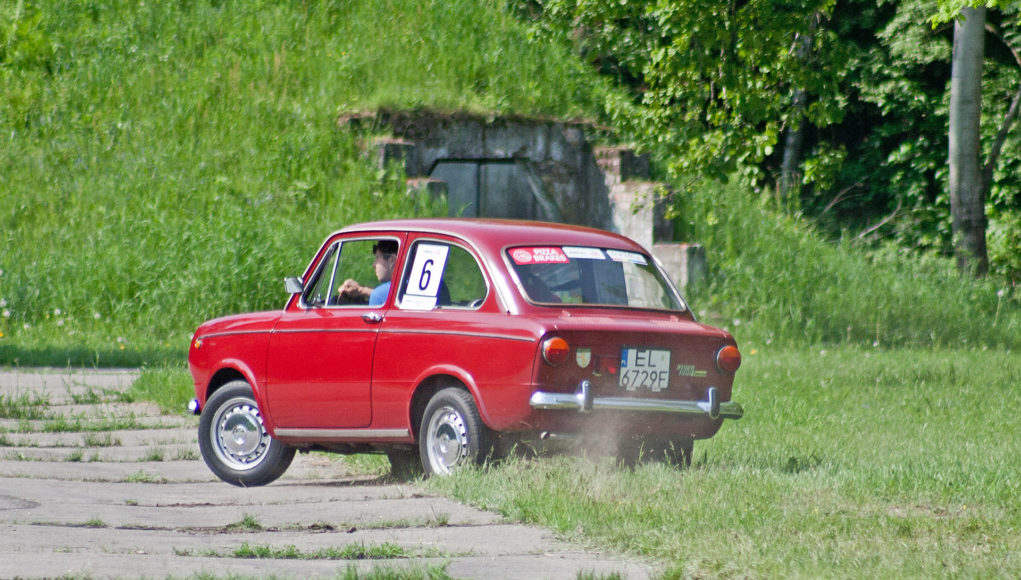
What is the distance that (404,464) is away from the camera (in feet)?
31.2

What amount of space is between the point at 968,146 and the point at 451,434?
671 inches

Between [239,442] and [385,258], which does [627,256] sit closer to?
[385,258]

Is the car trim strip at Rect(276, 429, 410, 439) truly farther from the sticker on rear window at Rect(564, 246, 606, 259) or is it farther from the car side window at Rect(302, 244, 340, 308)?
the sticker on rear window at Rect(564, 246, 606, 259)

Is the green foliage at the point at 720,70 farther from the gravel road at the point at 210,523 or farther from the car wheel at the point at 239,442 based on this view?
the car wheel at the point at 239,442

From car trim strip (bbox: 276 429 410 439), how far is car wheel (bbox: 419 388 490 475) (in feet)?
0.63

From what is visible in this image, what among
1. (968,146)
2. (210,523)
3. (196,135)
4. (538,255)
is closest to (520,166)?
(196,135)

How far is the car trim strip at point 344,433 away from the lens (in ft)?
27.5

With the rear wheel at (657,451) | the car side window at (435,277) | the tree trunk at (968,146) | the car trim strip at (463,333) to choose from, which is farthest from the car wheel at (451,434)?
the tree trunk at (968,146)

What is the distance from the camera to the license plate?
7.85 meters

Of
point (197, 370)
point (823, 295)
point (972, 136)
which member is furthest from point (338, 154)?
point (197, 370)

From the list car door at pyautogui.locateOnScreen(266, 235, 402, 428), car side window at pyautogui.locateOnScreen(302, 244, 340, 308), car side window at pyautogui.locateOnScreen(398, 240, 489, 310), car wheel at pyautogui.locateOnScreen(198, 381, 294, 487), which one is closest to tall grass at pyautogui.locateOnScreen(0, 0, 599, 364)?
car wheel at pyautogui.locateOnScreen(198, 381, 294, 487)

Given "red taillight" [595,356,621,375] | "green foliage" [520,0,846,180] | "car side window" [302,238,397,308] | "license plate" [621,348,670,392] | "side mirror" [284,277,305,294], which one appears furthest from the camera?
"green foliage" [520,0,846,180]

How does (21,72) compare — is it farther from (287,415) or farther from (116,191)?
(287,415)

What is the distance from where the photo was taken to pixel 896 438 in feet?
35.0
